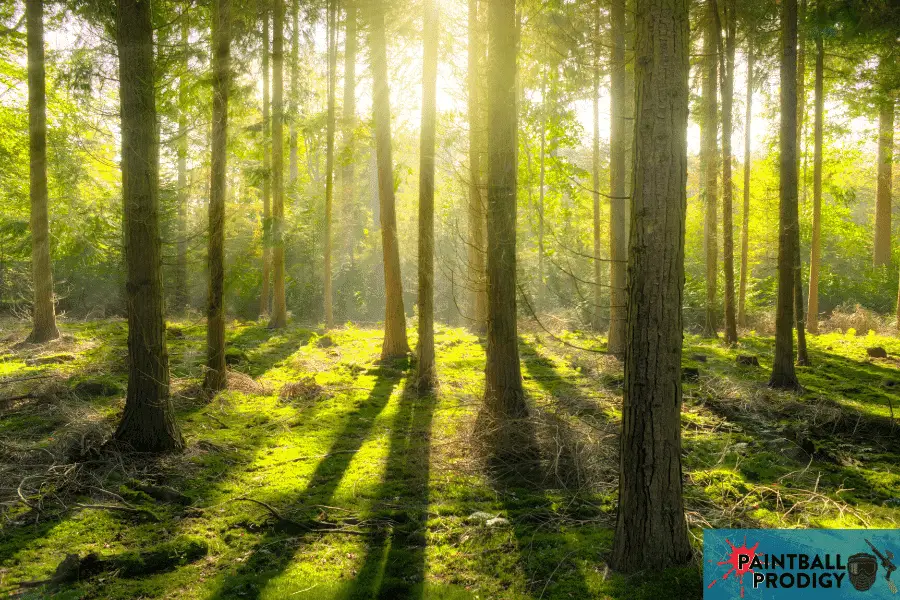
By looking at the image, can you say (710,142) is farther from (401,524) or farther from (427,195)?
(401,524)

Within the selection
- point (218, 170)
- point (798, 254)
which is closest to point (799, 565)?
point (798, 254)

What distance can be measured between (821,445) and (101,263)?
2363 centimetres

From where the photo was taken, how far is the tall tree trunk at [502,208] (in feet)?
23.3

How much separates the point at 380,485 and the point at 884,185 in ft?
77.4

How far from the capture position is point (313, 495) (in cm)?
551

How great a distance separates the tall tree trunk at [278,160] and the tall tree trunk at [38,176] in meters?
4.71

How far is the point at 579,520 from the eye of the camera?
4918 mm

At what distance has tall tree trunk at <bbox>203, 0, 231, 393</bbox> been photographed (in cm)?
845

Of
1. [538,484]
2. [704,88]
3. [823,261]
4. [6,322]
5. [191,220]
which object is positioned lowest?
[538,484]

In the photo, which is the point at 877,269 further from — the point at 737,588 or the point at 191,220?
the point at 191,220

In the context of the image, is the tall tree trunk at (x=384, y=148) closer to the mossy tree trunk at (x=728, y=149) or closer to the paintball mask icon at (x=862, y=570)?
the mossy tree trunk at (x=728, y=149)

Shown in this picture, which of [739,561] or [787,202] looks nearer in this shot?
[739,561]

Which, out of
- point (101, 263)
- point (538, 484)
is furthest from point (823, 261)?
point (101, 263)

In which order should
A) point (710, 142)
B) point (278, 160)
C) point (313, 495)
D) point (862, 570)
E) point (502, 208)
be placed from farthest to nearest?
point (278, 160), point (710, 142), point (502, 208), point (313, 495), point (862, 570)
